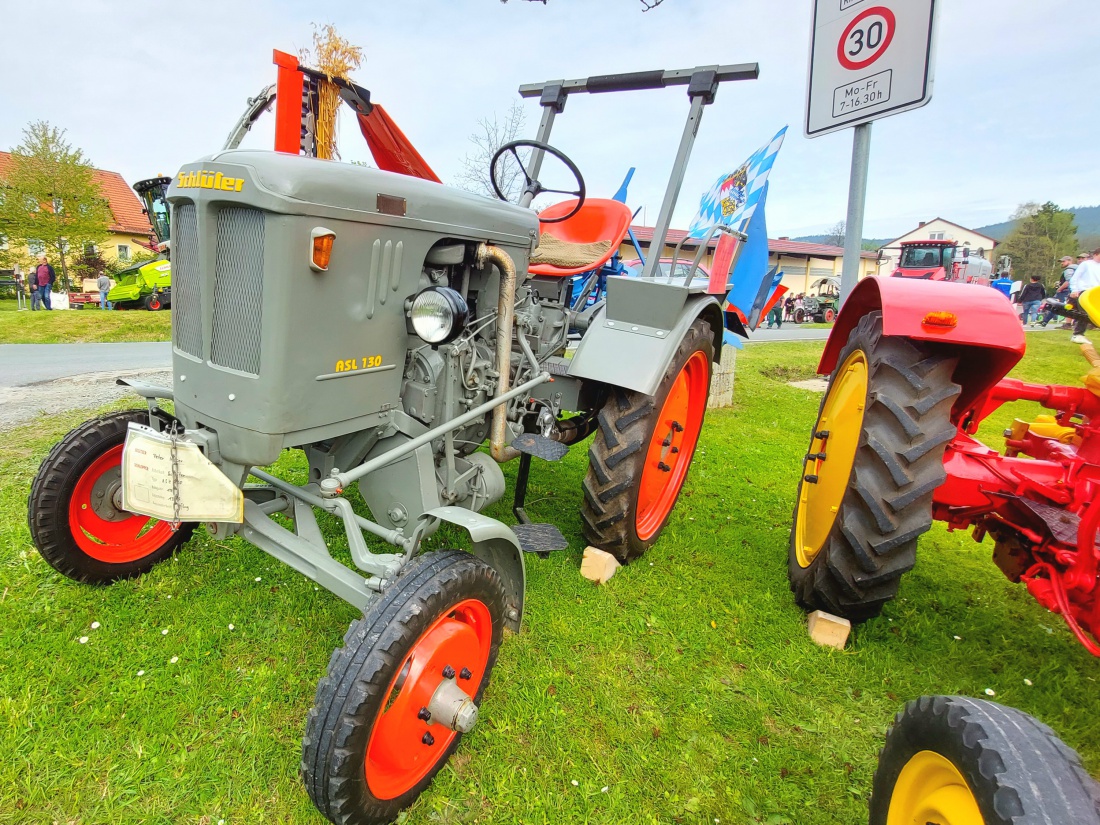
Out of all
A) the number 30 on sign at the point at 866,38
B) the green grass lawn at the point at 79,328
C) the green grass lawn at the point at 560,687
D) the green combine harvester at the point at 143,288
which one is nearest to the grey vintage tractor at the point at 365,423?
the green grass lawn at the point at 560,687

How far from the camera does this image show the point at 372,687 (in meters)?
1.42

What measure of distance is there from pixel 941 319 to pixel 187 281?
240cm

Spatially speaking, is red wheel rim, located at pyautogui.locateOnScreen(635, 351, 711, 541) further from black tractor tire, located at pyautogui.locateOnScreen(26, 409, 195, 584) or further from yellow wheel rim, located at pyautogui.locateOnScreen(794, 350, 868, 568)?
black tractor tire, located at pyautogui.locateOnScreen(26, 409, 195, 584)

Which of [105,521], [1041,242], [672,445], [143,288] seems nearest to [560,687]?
[672,445]

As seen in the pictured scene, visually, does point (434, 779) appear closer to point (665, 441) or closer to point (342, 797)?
point (342, 797)

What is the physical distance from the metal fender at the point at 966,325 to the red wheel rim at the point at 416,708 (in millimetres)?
1661

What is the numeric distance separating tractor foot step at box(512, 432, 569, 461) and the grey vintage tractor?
0.02m

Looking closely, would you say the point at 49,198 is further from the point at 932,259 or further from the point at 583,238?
the point at 932,259

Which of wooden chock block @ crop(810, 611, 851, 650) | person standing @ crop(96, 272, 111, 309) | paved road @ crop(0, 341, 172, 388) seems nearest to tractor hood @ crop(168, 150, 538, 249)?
wooden chock block @ crop(810, 611, 851, 650)

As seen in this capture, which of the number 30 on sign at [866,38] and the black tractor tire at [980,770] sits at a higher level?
the number 30 on sign at [866,38]

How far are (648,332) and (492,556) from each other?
1.33 meters

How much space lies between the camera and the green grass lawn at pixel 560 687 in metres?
1.69

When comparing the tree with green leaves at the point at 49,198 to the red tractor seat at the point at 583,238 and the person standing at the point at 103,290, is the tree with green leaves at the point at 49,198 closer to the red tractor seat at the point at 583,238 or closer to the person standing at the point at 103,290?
the person standing at the point at 103,290

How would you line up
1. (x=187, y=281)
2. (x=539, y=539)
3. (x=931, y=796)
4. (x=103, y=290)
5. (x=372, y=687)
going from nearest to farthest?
(x=931, y=796) → (x=372, y=687) → (x=187, y=281) → (x=539, y=539) → (x=103, y=290)
